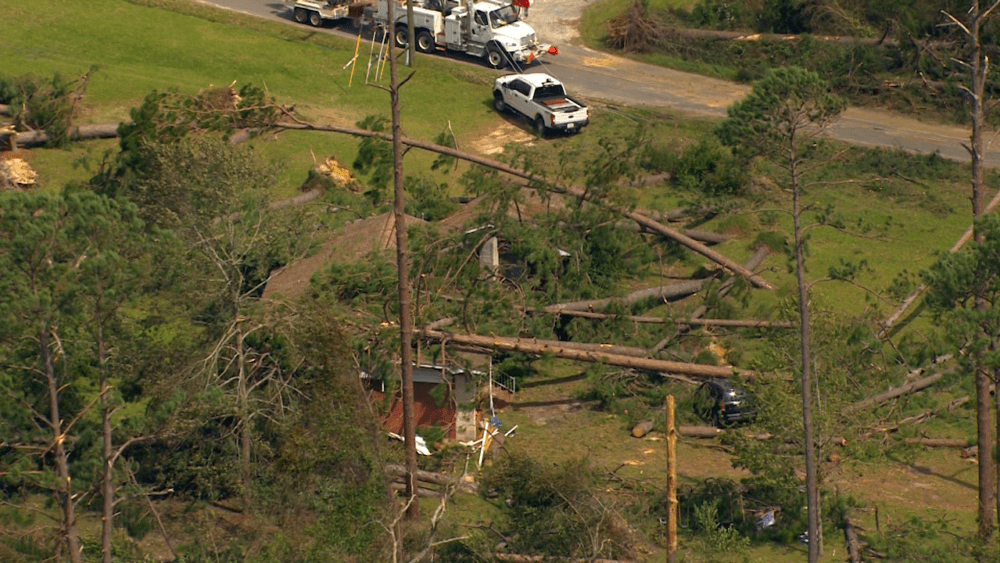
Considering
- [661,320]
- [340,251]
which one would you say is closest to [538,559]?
[661,320]

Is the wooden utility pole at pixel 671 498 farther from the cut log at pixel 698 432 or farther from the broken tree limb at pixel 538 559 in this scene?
the cut log at pixel 698 432

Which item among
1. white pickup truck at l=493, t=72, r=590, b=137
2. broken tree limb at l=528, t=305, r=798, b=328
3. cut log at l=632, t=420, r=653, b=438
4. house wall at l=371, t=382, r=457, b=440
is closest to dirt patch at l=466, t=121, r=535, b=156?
white pickup truck at l=493, t=72, r=590, b=137

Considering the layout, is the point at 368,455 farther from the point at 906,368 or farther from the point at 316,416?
the point at 906,368

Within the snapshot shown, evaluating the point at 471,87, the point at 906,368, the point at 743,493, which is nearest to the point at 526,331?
the point at 743,493

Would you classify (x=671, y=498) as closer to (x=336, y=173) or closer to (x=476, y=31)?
(x=336, y=173)

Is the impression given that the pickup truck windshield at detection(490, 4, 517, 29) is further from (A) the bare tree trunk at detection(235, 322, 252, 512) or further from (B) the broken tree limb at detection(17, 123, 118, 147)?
→ (A) the bare tree trunk at detection(235, 322, 252, 512)

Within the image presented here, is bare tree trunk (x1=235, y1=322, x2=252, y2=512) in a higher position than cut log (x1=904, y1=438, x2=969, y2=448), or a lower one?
higher
